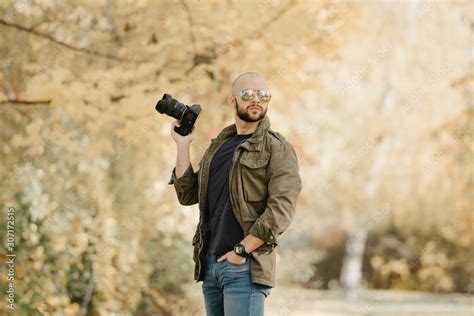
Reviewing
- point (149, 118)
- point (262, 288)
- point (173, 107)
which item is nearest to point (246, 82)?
point (173, 107)

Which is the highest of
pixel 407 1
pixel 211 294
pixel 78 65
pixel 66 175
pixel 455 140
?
pixel 407 1

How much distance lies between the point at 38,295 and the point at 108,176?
5.63 feet

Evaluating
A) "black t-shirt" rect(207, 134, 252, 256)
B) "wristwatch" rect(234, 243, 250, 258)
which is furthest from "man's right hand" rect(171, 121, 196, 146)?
"wristwatch" rect(234, 243, 250, 258)

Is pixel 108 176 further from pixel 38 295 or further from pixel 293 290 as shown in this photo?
pixel 293 290

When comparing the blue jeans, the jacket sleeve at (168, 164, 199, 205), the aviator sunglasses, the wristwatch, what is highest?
the aviator sunglasses

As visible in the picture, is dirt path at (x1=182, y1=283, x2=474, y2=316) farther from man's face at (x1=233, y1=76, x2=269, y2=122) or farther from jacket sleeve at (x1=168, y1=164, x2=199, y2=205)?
man's face at (x1=233, y1=76, x2=269, y2=122)

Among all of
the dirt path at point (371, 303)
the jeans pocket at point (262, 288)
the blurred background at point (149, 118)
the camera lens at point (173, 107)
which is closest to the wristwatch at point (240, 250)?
the jeans pocket at point (262, 288)

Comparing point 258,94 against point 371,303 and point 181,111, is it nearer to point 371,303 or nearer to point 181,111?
point 181,111

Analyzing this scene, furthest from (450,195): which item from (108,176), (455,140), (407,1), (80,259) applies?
(80,259)

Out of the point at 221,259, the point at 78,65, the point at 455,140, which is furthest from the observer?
the point at 455,140

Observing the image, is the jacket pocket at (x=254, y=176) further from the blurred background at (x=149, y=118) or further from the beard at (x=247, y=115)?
the blurred background at (x=149, y=118)

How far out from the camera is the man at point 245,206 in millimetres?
2488

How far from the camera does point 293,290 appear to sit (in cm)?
827

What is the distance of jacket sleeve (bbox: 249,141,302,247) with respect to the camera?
97.3 inches
